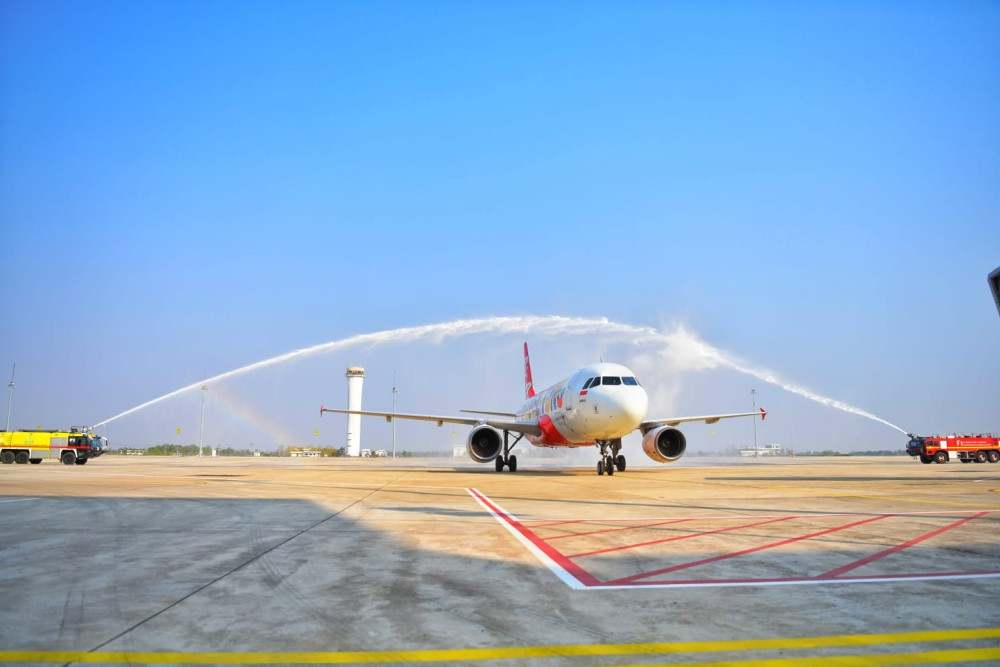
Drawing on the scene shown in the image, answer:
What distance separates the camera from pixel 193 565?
5832 millimetres

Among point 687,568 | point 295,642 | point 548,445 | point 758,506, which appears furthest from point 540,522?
point 548,445

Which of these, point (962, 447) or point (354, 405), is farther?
point (354, 405)

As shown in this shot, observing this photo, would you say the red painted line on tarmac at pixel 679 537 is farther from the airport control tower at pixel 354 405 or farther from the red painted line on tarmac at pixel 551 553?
the airport control tower at pixel 354 405

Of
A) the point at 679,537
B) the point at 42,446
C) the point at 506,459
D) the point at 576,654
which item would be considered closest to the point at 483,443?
the point at 506,459

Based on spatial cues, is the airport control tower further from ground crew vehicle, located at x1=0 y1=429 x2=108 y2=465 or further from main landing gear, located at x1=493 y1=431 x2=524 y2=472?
main landing gear, located at x1=493 y1=431 x2=524 y2=472

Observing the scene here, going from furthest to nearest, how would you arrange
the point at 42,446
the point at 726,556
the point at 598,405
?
the point at 42,446, the point at 598,405, the point at 726,556

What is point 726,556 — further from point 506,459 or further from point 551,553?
point 506,459

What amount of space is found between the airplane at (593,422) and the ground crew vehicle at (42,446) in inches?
895

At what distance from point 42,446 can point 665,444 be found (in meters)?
38.5

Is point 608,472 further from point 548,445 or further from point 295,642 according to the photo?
point 295,642

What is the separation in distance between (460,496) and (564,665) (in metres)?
10.7

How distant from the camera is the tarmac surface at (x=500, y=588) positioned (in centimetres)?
345

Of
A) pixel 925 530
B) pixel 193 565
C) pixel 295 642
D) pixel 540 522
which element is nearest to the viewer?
pixel 295 642

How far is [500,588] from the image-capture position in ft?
16.1
